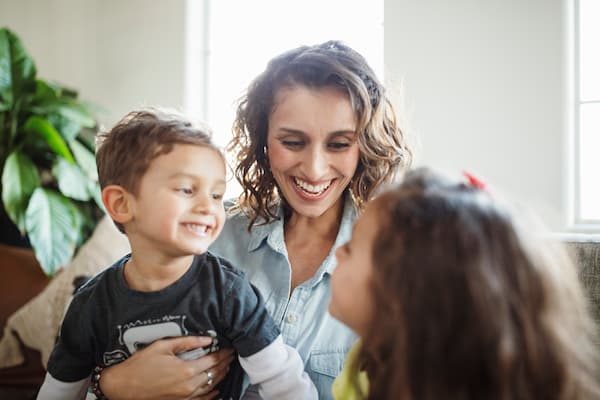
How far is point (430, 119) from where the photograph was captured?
106 inches

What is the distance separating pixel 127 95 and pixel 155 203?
A: 272 centimetres

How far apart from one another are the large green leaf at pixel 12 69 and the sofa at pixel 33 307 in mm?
894

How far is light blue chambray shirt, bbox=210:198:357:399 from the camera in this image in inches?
53.5

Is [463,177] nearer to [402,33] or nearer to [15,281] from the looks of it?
[402,33]

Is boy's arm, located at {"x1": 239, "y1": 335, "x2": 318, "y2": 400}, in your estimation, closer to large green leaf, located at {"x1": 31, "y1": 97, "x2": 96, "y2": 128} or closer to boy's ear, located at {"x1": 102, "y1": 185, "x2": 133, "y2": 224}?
boy's ear, located at {"x1": 102, "y1": 185, "x2": 133, "y2": 224}

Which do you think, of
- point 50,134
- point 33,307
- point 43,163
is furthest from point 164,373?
point 43,163

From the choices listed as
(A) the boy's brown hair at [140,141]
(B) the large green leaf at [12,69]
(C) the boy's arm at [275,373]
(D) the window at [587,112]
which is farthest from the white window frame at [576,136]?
(B) the large green leaf at [12,69]

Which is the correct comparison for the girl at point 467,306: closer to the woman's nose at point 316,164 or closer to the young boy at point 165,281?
the young boy at point 165,281

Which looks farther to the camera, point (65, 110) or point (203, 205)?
point (65, 110)

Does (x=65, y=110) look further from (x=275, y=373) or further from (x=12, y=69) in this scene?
(x=275, y=373)

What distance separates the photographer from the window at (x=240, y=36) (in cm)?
338

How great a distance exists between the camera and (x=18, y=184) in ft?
9.60

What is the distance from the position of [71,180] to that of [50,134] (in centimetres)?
26

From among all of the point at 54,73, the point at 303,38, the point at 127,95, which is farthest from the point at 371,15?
the point at 54,73
